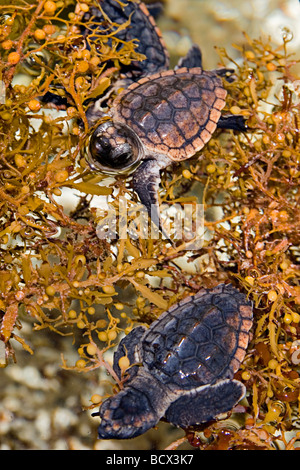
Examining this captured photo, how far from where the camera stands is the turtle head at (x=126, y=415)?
1.01 metres

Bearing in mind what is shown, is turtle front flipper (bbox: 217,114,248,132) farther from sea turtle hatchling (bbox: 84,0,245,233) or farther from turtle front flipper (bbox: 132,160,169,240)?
turtle front flipper (bbox: 132,160,169,240)

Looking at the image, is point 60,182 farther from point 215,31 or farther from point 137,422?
point 215,31

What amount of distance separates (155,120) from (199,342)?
2.27 feet

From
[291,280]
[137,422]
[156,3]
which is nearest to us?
[137,422]

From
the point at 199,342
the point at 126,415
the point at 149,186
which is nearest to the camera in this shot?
the point at 126,415

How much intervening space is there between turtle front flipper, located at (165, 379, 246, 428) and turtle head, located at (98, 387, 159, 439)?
0.24 ft

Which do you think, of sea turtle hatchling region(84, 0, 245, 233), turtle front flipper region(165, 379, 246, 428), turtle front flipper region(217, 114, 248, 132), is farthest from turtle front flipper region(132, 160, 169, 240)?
turtle front flipper region(165, 379, 246, 428)

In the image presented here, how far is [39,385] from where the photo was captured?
127 centimetres

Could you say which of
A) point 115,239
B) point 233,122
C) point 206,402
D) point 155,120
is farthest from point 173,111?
point 206,402

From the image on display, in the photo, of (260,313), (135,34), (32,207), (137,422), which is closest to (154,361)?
(137,422)

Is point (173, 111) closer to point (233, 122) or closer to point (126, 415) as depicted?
point (233, 122)

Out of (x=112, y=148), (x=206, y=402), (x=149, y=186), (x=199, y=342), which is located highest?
(x=112, y=148)

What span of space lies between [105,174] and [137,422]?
727 millimetres

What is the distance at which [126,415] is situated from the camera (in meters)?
1.03
